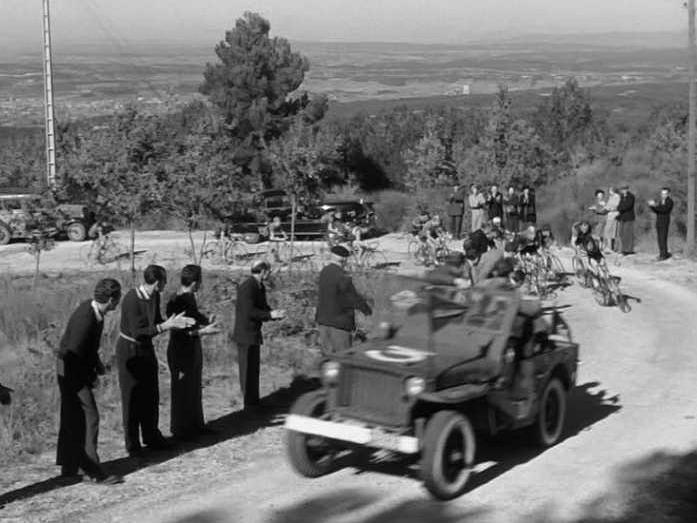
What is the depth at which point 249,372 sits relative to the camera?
43.6 ft

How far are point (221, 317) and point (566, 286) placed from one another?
7.78m

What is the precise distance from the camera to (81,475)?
35.4 ft

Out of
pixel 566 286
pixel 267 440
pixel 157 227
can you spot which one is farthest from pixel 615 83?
pixel 267 440

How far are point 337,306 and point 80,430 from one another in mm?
3553

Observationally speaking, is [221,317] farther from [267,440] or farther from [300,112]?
[300,112]

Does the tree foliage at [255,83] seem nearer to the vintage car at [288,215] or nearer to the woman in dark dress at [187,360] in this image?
the vintage car at [288,215]

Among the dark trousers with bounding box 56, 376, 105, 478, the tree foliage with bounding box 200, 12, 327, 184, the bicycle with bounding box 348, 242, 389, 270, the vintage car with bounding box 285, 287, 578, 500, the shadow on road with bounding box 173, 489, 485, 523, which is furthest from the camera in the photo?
the tree foliage with bounding box 200, 12, 327, 184

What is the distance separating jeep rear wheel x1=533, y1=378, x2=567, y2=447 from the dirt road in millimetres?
117

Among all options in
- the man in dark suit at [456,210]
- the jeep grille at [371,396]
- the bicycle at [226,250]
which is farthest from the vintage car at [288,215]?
the jeep grille at [371,396]

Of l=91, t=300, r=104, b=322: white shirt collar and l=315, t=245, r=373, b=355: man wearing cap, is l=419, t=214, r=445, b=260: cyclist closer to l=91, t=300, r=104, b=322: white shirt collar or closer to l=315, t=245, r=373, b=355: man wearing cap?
l=315, t=245, r=373, b=355: man wearing cap

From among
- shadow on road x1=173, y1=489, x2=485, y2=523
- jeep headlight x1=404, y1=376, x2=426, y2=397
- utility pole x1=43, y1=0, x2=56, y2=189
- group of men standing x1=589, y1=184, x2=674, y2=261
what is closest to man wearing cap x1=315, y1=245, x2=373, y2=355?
jeep headlight x1=404, y1=376, x2=426, y2=397

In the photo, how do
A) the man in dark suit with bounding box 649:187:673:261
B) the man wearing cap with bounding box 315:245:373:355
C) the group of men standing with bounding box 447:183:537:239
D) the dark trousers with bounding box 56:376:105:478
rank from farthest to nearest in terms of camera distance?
the group of men standing with bounding box 447:183:537:239 < the man in dark suit with bounding box 649:187:673:261 < the man wearing cap with bounding box 315:245:373:355 < the dark trousers with bounding box 56:376:105:478

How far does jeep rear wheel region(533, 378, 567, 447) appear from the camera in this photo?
11.7 meters

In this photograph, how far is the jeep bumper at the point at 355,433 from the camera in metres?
9.99
